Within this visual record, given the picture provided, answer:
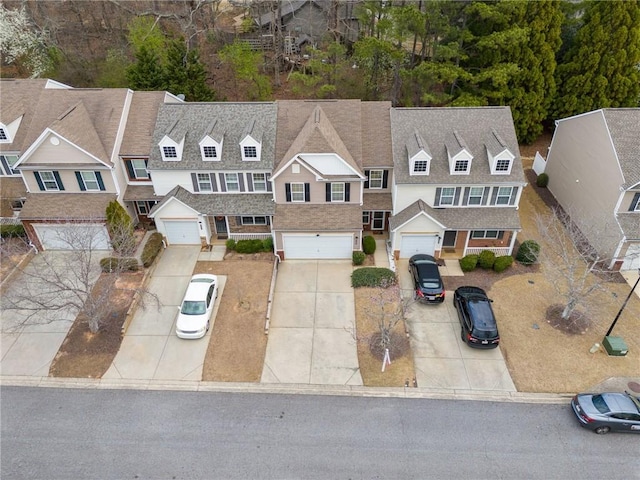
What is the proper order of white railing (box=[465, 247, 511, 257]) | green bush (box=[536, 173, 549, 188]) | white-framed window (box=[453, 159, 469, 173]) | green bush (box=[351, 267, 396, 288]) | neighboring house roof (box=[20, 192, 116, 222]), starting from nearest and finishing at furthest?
green bush (box=[351, 267, 396, 288])
white-framed window (box=[453, 159, 469, 173])
white railing (box=[465, 247, 511, 257])
neighboring house roof (box=[20, 192, 116, 222])
green bush (box=[536, 173, 549, 188])

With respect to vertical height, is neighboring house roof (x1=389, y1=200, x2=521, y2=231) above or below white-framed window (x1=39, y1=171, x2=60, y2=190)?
below

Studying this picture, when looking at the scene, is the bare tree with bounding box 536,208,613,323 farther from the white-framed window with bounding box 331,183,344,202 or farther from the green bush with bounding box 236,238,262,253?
the green bush with bounding box 236,238,262,253

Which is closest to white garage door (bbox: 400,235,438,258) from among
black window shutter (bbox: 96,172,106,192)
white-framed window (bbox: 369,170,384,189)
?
white-framed window (bbox: 369,170,384,189)

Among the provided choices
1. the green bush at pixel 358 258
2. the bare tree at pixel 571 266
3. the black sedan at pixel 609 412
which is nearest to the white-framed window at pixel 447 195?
the bare tree at pixel 571 266

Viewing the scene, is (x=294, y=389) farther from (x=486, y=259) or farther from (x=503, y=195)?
(x=503, y=195)

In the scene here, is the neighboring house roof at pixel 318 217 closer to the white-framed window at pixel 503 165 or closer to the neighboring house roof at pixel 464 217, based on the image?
the neighboring house roof at pixel 464 217

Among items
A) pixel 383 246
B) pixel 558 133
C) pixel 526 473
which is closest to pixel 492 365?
pixel 526 473

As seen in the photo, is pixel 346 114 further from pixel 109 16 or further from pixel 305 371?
pixel 109 16
